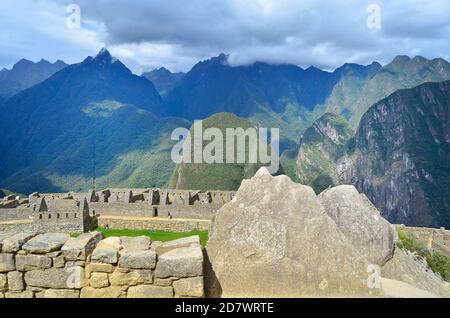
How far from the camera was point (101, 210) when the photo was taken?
3816cm

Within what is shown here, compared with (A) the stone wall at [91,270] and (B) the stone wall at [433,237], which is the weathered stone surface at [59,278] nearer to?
(A) the stone wall at [91,270]

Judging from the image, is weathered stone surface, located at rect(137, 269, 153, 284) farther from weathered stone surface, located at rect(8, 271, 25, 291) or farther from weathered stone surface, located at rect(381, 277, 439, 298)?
weathered stone surface, located at rect(381, 277, 439, 298)

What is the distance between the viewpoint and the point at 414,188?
436 ft

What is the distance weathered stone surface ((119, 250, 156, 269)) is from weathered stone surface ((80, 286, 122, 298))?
39 cm

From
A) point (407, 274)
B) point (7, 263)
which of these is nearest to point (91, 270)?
point (7, 263)

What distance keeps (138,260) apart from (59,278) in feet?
4.28

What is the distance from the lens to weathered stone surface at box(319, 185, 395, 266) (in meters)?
8.30

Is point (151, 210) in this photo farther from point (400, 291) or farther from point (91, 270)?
point (400, 291)

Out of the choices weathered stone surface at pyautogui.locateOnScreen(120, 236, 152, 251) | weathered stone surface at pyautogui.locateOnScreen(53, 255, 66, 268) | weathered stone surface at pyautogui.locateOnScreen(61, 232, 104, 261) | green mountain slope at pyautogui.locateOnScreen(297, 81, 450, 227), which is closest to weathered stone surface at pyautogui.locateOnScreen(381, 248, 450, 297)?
weathered stone surface at pyautogui.locateOnScreen(120, 236, 152, 251)

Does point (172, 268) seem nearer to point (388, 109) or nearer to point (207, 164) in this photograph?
point (207, 164)

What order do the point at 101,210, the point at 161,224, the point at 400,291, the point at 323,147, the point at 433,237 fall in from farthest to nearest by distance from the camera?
the point at 323,147
the point at 433,237
the point at 101,210
the point at 161,224
the point at 400,291

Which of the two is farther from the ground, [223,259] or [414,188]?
[223,259]

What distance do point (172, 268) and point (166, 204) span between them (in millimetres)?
32481
